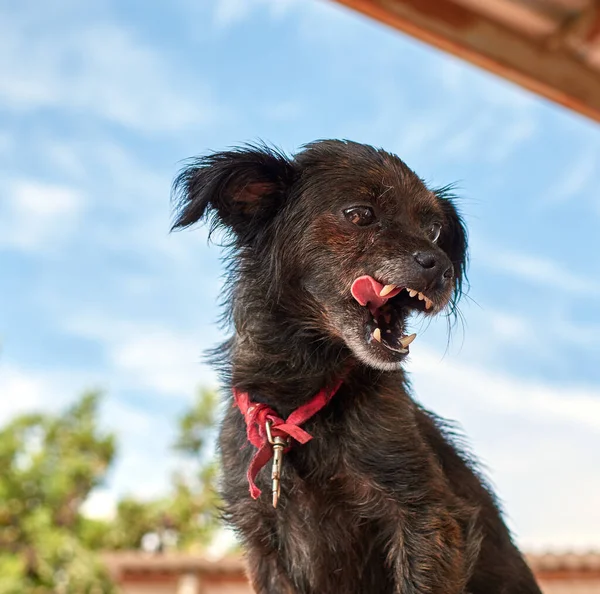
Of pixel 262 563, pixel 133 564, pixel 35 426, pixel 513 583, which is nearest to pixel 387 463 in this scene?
pixel 262 563

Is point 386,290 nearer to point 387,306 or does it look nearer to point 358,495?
point 387,306

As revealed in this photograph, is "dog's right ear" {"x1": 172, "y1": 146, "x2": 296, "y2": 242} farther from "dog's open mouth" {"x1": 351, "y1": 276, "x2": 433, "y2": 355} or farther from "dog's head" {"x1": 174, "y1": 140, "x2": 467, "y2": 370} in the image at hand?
"dog's open mouth" {"x1": 351, "y1": 276, "x2": 433, "y2": 355}

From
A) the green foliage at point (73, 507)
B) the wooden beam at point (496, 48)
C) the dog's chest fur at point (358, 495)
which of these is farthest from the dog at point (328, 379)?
the green foliage at point (73, 507)

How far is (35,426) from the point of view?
51.1 feet

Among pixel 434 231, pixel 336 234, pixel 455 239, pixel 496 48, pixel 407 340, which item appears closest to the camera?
pixel 407 340

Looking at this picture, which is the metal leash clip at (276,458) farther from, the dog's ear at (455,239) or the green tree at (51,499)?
the green tree at (51,499)

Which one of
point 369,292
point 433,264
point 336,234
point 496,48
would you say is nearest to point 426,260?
point 433,264

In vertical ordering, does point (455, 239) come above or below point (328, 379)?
above

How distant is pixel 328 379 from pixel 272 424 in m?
0.17

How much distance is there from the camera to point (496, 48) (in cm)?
329

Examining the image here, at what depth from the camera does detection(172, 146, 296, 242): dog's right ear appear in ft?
5.97

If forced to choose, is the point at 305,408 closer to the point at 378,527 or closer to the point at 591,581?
the point at 378,527

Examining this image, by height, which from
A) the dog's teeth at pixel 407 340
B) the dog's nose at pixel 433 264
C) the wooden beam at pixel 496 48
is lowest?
the dog's teeth at pixel 407 340

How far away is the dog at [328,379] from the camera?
5.74 feet
